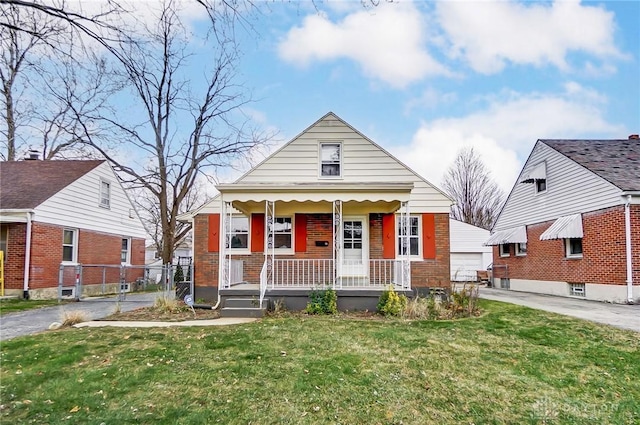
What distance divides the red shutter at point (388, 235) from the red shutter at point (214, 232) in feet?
17.7

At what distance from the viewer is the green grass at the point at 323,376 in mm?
4172

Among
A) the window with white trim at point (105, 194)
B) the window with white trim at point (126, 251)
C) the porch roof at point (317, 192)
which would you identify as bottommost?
the window with white trim at point (126, 251)

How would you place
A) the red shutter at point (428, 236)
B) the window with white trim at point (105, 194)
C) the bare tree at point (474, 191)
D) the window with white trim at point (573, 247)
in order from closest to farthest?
the red shutter at point (428, 236), the window with white trim at point (573, 247), the window with white trim at point (105, 194), the bare tree at point (474, 191)

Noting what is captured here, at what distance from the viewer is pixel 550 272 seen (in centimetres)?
1573

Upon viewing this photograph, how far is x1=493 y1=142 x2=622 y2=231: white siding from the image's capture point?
13.0 meters

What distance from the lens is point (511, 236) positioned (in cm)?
1841

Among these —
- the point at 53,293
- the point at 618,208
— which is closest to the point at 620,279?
the point at 618,208

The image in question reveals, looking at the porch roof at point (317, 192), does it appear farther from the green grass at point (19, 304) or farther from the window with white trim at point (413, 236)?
the green grass at point (19, 304)

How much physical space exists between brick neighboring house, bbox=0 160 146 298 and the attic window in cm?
1014

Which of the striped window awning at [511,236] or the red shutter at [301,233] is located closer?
the red shutter at [301,233]

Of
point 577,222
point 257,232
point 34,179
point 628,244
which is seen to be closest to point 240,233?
point 257,232

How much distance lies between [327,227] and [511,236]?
34.5 feet

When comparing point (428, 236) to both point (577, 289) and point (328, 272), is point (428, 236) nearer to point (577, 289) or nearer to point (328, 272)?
point (328, 272)

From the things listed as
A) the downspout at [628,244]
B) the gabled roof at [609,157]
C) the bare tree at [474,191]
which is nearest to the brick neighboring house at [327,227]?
the downspout at [628,244]
